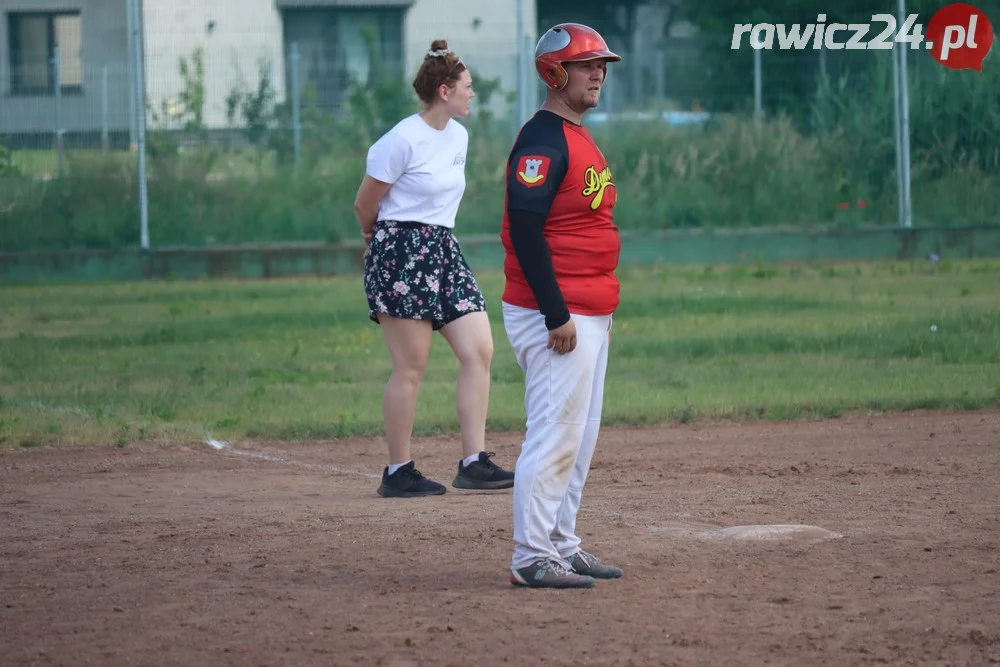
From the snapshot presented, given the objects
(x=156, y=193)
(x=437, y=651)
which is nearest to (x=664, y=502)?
(x=437, y=651)

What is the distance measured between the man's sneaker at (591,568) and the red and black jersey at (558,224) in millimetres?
949

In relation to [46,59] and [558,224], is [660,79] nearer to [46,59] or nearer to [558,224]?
[46,59]

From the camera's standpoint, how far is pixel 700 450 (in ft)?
29.0

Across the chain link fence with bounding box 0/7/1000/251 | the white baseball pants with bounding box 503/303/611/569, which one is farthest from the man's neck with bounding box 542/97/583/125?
the chain link fence with bounding box 0/7/1000/251

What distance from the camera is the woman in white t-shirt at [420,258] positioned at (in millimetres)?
7344

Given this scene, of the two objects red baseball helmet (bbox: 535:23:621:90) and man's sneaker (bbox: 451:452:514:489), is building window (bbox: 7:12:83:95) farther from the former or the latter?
red baseball helmet (bbox: 535:23:621:90)

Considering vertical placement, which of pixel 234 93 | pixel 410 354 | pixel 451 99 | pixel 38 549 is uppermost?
pixel 234 93

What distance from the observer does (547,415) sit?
17.7 feet

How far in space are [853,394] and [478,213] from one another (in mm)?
10344

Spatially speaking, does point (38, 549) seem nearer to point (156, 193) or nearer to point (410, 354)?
point (410, 354)

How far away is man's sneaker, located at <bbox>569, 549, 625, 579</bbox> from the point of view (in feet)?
18.7

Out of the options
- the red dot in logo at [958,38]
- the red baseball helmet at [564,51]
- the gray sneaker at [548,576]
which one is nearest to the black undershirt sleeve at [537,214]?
the red baseball helmet at [564,51]

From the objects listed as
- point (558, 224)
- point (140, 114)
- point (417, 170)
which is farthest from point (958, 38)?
point (558, 224)

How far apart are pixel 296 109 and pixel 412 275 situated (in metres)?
13.3
